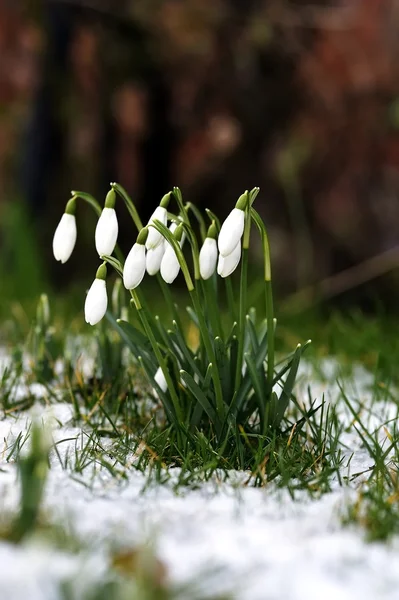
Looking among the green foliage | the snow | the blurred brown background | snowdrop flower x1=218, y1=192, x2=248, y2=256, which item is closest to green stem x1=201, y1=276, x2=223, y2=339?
the green foliage

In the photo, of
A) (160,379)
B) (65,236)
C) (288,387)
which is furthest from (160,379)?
(65,236)

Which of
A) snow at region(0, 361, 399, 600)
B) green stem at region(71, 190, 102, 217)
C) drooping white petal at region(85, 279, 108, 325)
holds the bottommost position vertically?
snow at region(0, 361, 399, 600)

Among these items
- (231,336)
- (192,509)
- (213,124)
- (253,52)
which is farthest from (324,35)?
(192,509)

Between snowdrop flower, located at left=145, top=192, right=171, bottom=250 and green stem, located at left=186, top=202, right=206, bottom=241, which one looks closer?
snowdrop flower, located at left=145, top=192, right=171, bottom=250

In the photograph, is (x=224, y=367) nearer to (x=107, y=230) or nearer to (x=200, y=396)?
(x=200, y=396)

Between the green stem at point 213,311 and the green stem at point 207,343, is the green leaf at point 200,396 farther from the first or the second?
the green stem at point 213,311

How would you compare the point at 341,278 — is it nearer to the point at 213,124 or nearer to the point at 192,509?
the point at 213,124

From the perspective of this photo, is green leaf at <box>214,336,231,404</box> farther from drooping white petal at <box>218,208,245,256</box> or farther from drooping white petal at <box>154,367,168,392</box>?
drooping white petal at <box>218,208,245,256</box>

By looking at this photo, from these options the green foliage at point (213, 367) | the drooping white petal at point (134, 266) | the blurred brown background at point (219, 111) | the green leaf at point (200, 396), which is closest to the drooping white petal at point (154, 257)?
the green foliage at point (213, 367)

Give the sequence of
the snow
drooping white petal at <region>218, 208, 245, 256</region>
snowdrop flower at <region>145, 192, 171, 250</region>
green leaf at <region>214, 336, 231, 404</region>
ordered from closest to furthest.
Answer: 1. the snow
2. drooping white petal at <region>218, 208, 245, 256</region>
3. snowdrop flower at <region>145, 192, 171, 250</region>
4. green leaf at <region>214, 336, 231, 404</region>
